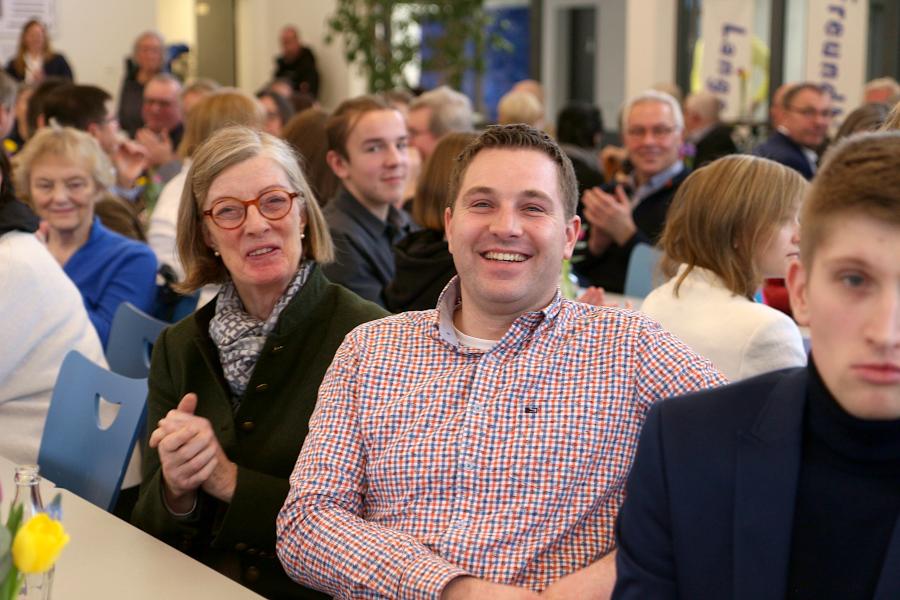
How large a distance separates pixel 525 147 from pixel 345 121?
91.7 inches

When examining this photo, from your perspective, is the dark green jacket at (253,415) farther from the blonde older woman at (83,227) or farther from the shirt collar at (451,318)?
the blonde older woman at (83,227)

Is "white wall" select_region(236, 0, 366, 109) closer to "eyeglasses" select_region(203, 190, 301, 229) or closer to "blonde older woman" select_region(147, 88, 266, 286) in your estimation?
"blonde older woman" select_region(147, 88, 266, 286)

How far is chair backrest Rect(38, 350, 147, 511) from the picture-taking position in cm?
254

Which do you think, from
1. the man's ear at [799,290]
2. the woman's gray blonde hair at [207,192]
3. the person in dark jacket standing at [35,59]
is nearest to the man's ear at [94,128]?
the woman's gray blonde hair at [207,192]

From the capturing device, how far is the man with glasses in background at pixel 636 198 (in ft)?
16.6

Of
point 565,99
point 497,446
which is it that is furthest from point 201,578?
point 565,99

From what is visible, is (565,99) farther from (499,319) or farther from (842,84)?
(499,319)

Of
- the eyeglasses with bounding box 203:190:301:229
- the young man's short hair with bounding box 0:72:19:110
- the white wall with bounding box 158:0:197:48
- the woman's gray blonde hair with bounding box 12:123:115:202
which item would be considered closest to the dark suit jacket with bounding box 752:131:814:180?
the woman's gray blonde hair with bounding box 12:123:115:202

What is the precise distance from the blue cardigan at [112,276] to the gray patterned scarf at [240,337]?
1662 mm

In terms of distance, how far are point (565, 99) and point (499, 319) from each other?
14.0m

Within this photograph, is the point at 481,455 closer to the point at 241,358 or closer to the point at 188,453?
the point at 188,453

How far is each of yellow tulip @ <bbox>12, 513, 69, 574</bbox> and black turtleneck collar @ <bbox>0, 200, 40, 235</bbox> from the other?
210 cm

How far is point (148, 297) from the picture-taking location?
13.3ft

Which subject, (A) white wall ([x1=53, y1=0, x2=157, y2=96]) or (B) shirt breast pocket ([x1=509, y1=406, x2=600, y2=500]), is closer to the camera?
(B) shirt breast pocket ([x1=509, y1=406, x2=600, y2=500])
